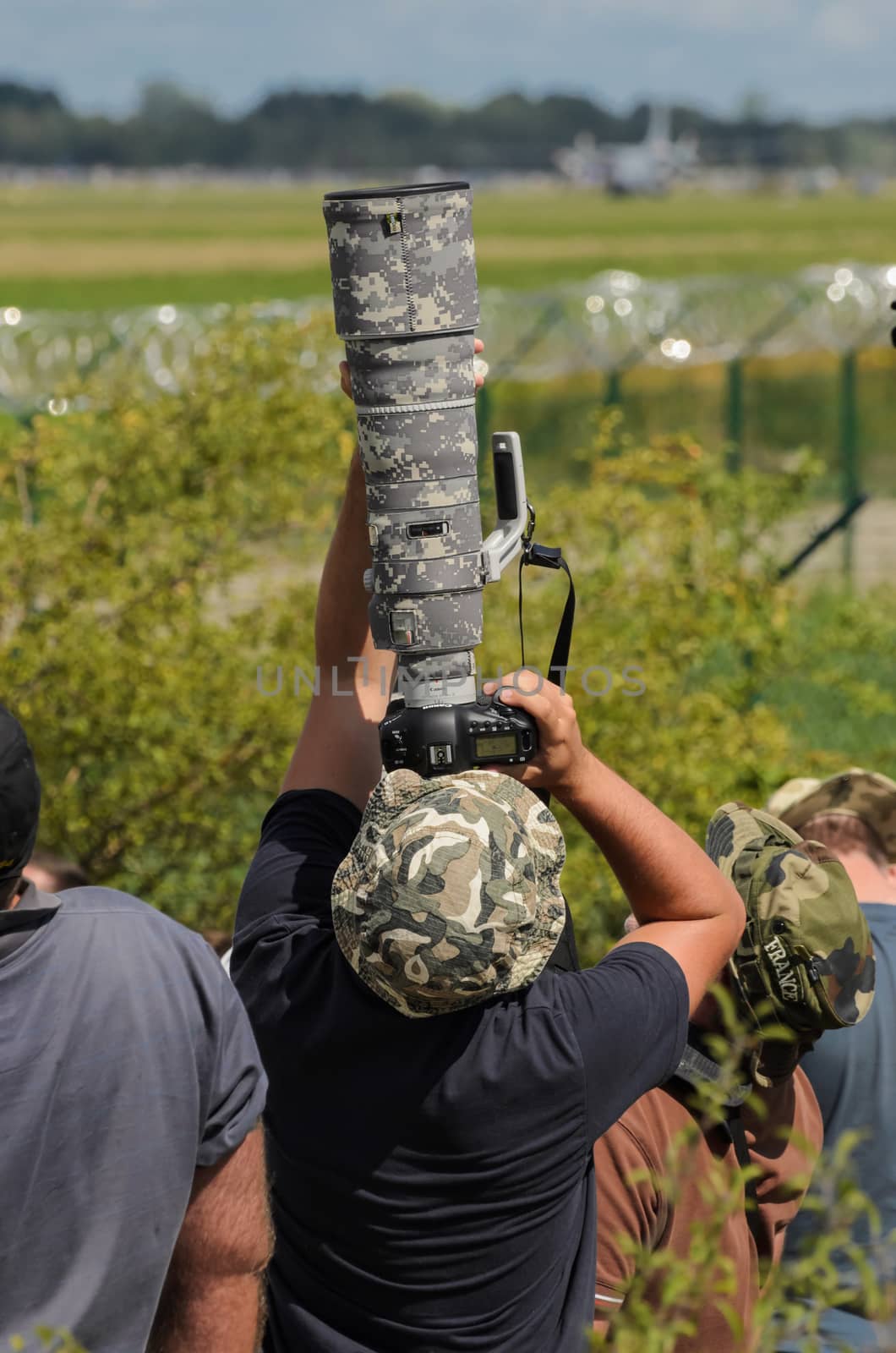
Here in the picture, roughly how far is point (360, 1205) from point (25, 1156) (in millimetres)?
442

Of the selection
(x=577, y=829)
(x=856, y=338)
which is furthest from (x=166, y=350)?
(x=577, y=829)

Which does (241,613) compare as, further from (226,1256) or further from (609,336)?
(609,336)

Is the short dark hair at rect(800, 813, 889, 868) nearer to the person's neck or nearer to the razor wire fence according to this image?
the person's neck

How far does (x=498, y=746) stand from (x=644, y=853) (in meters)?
0.26

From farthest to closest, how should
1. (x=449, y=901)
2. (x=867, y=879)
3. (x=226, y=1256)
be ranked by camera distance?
1. (x=867, y=879)
2. (x=226, y=1256)
3. (x=449, y=901)

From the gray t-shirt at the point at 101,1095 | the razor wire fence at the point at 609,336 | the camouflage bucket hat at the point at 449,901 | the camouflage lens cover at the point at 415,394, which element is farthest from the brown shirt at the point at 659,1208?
the razor wire fence at the point at 609,336

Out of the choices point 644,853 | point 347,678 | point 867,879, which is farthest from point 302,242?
point 644,853

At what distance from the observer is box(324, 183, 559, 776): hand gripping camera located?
7.95ft

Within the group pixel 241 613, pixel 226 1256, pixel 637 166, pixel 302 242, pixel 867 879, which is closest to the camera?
pixel 226 1256

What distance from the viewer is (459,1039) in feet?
6.86

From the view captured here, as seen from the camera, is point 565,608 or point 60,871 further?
point 60,871

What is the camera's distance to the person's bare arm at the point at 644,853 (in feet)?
7.48

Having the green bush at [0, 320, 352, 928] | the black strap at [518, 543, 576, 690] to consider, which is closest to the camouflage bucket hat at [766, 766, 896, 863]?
the black strap at [518, 543, 576, 690]

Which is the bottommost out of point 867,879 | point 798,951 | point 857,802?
point 867,879
